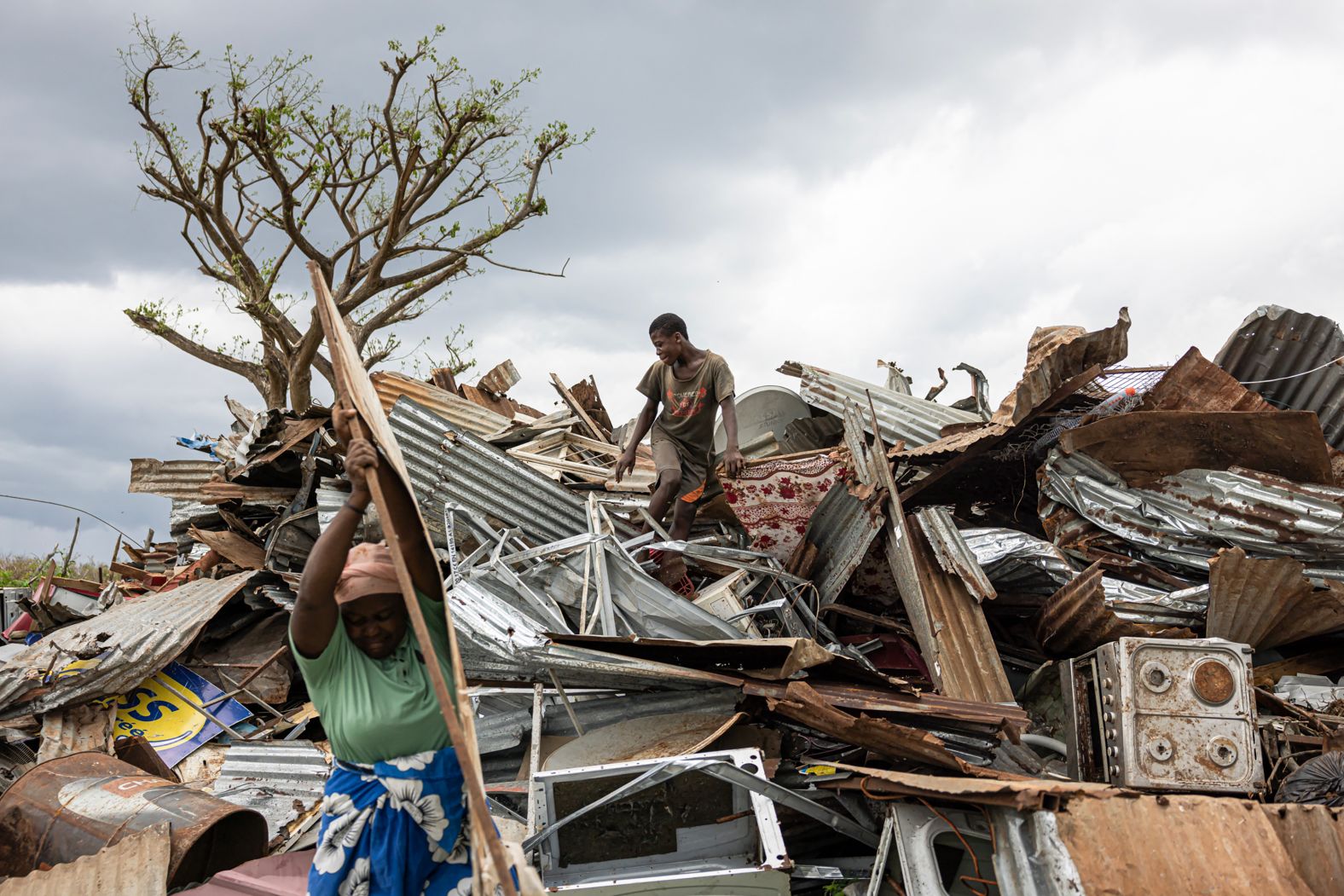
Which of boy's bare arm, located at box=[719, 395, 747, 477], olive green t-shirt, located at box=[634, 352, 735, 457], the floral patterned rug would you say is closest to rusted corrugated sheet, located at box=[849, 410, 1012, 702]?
the floral patterned rug

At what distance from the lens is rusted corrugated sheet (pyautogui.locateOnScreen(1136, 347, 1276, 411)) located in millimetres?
7090

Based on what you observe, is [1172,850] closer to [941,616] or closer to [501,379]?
[941,616]

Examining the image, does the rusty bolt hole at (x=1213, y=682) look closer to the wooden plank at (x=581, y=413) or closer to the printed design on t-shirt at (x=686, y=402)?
the printed design on t-shirt at (x=686, y=402)

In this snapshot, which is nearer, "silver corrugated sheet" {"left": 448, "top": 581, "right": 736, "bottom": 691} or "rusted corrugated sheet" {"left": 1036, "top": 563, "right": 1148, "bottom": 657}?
"silver corrugated sheet" {"left": 448, "top": 581, "right": 736, "bottom": 691}

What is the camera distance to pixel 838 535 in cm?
655

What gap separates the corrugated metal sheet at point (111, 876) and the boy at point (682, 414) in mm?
3284

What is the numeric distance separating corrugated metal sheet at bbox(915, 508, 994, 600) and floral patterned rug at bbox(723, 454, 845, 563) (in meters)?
0.77

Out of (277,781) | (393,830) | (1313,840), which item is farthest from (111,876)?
(1313,840)

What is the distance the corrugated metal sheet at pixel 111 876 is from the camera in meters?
4.16

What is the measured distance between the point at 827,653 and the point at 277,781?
11.3ft

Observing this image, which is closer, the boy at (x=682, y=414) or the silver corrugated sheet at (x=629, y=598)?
the silver corrugated sheet at (x=629, y=598)

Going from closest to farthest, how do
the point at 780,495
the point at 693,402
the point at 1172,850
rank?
1. the point at 1172,850
2. the point at 693,402
3. the point at 780,495

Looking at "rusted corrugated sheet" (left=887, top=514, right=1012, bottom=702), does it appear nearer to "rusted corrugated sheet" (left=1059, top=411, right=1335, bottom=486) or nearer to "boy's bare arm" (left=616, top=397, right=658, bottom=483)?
"rusted corrugated sheet" (left=1059, top=411, right=1335, bottom=486)

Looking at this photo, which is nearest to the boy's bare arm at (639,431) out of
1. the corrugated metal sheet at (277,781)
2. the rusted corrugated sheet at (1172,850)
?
the corrugated metal sheet at (277,781)
